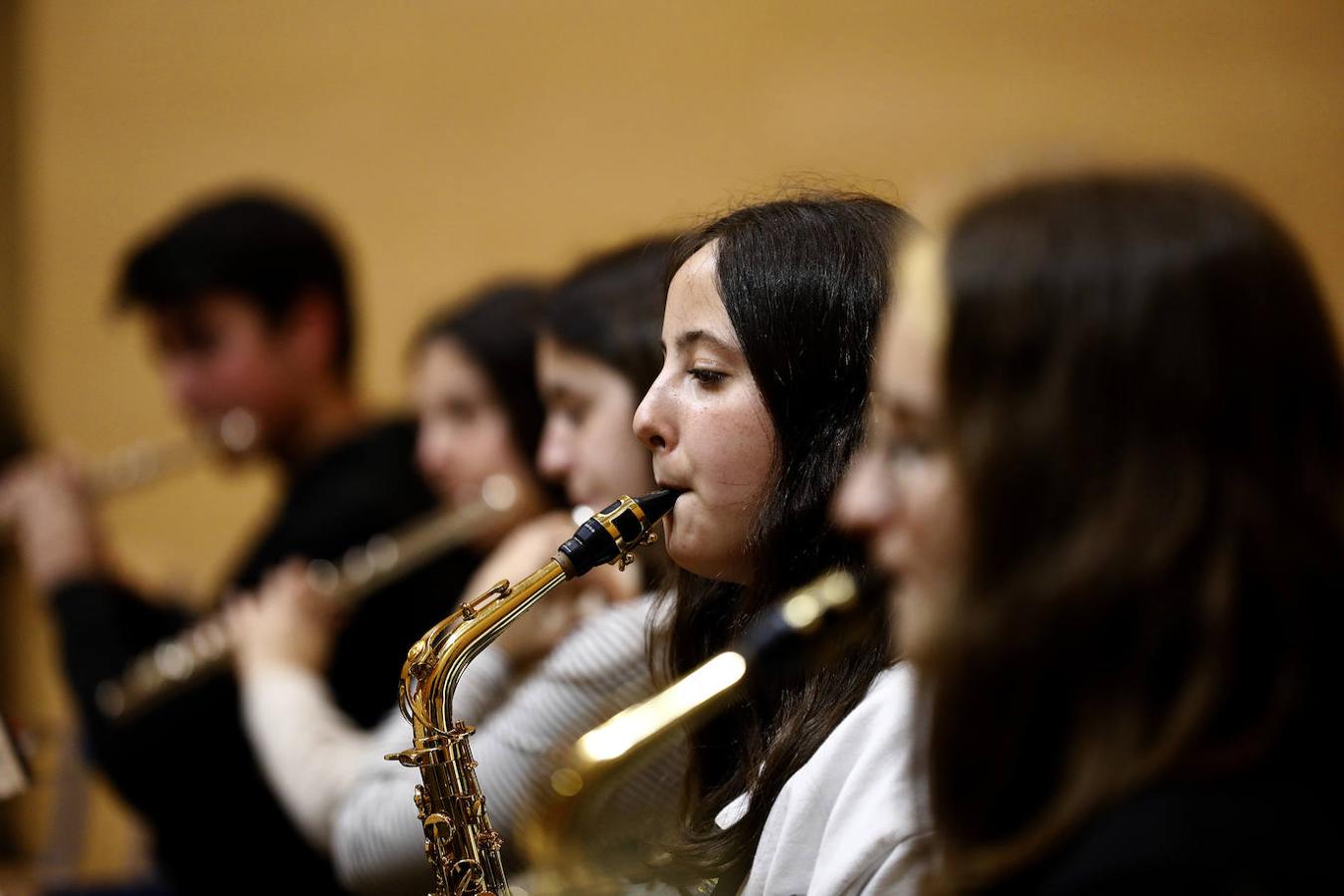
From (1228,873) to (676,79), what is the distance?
10.9ft

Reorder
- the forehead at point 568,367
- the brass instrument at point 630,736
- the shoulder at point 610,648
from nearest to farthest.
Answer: the brass instrument at point 630,736
the shoulder at point 610,648
the forehead at point 568,367

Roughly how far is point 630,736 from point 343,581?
1551mm

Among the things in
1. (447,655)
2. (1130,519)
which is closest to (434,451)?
(447,655)

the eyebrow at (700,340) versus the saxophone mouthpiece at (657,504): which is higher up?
the eyebrow at (700,340)

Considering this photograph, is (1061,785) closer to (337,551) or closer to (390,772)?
(390,772)

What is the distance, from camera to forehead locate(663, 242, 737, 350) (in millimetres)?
1210

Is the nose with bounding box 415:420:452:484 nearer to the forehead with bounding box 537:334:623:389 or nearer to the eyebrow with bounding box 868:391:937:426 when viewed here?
the forehead with bounding box 537:334:623:389

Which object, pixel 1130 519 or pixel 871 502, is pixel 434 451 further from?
pixel 1130 519

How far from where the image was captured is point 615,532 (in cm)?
131

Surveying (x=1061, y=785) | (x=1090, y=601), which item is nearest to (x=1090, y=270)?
(x=1090, y=601)

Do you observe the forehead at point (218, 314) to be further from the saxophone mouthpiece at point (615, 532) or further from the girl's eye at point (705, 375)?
the girl's eye at point (705, 375)

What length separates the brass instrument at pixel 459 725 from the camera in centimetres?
137

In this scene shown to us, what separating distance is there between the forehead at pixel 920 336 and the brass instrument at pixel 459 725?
20.7 inches

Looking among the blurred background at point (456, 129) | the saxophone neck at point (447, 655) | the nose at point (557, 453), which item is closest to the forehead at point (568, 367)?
the nose at point (557, 453)
